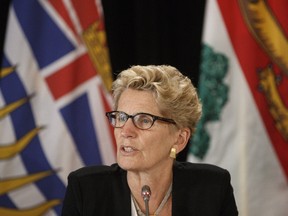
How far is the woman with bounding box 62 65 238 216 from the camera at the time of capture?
1.86m

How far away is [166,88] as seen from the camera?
6.21ft

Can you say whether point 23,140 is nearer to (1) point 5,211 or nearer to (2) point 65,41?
(1) point 5,211

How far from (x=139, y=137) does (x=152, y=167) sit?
155 millimetres

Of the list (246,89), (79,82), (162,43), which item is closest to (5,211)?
(79,82)

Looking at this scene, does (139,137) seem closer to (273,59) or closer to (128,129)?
(128,129)

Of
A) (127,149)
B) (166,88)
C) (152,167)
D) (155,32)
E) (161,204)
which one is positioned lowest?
(161,204)

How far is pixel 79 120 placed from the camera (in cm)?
314

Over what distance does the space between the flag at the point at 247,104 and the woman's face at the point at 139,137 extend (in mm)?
1163

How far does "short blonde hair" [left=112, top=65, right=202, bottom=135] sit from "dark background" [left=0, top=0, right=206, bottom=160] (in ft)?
4.01

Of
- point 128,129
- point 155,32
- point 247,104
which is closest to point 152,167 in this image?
point 128,129

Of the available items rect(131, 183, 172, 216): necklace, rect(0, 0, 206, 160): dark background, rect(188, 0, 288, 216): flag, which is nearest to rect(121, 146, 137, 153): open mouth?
rect(131, 183, 172, 216): necklace

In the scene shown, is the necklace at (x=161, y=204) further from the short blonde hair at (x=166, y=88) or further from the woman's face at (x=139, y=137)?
the short blonde hair at (x=166, y=88)

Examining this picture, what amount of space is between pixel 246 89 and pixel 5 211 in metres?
1.61

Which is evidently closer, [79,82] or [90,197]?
[90,197]
